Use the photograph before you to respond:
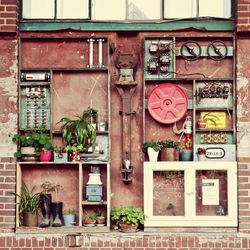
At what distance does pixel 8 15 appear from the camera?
8406mm

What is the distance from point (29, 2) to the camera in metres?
8.69

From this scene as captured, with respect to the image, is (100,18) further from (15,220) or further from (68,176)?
(15,220)

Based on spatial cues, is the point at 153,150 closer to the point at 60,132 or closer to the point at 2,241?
the point at 60,132

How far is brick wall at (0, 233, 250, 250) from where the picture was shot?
8.16m

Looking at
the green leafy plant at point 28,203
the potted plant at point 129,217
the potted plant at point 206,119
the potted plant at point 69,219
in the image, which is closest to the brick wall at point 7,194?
the green leafy plant at point 28,203

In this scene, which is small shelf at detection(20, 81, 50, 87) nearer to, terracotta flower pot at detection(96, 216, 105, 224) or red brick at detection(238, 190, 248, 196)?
terracotta flower pot at detection(96, 216, 105, 224)

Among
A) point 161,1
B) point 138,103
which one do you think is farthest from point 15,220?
point 161,1

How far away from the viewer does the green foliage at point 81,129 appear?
27.5ft

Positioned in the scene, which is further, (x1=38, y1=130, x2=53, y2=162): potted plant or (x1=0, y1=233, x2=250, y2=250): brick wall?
(x1=38, y1=130, x2=53, y2=162): potted plant

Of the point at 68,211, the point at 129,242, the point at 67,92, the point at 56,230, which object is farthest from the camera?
the point at 67,92

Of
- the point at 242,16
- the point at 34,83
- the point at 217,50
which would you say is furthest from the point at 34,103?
the point at 242,16

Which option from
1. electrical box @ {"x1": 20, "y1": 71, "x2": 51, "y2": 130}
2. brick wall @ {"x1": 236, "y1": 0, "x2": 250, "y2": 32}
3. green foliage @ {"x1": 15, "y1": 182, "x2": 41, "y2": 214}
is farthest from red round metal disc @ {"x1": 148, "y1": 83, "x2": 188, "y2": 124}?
green foliage @ {"x1": 15, "y1": 182, "x2": 41, "y2": 214}

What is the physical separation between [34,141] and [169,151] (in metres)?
1.76

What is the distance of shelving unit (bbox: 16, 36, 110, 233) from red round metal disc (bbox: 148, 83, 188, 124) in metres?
0.61
